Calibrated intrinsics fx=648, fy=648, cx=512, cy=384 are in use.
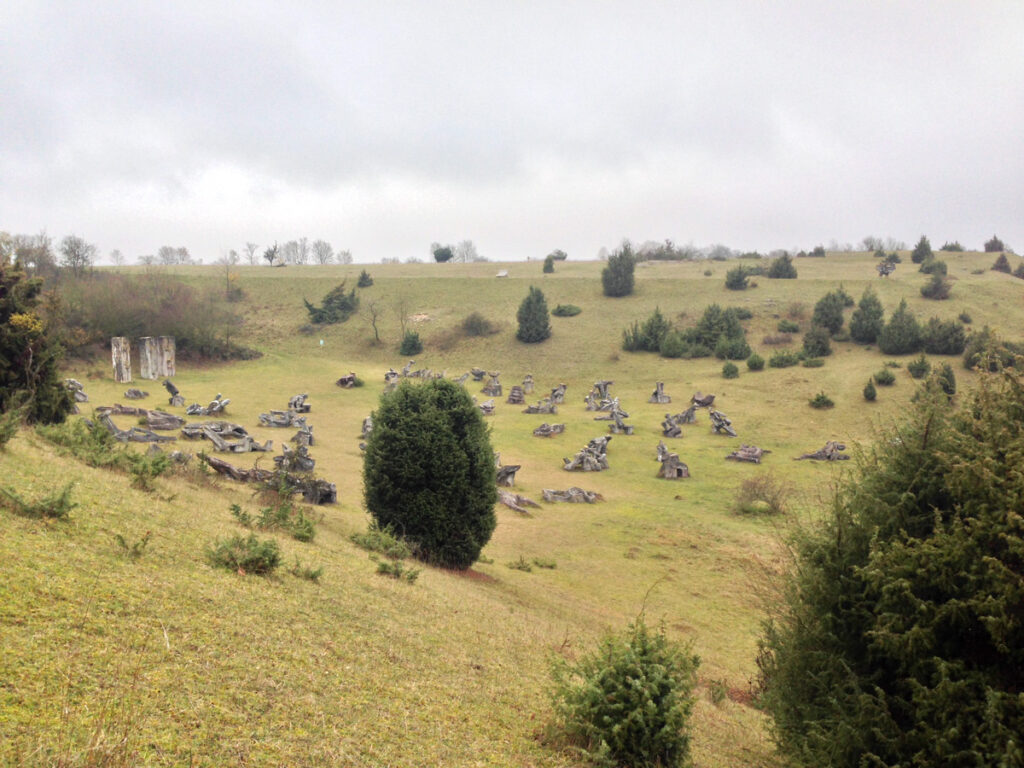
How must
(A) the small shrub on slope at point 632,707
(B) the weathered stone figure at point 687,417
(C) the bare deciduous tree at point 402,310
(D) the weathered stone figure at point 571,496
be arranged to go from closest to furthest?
1. (A) the small shrub on slope at point 632,707
2. (D) the weathered stone figure at point 571,496
3. (B) the weathered stone figure at point 687,417
4. (C) the bare deciduous tree at point 402,310

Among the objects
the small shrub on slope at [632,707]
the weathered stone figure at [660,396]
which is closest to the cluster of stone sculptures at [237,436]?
the small shrub on slope at [632,707]

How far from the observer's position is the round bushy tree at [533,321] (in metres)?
57.5

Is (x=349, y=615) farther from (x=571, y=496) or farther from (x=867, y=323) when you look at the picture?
(x=867, y=323)

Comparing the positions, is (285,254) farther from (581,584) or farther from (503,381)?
(581,584)

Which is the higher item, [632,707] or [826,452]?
[632,707]

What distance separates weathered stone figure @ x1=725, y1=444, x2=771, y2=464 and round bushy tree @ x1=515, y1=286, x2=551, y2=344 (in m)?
29.3

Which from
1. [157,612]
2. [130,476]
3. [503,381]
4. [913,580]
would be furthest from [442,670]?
[503,381]

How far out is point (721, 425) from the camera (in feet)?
116

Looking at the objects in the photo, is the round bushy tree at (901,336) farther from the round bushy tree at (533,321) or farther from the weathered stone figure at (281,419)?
the weathered stone figure at (281,419)

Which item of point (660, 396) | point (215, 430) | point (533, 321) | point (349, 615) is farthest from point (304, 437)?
point (533, 321)

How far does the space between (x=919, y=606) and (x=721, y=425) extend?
104 ft

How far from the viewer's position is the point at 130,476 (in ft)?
38.1

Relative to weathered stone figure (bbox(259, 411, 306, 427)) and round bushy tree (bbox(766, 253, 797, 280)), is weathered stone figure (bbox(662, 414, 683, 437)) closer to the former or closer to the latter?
weathered stone figure (bbox(259, 411, 306, 427))

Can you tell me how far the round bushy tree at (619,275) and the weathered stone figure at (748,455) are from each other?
40.1 meters
